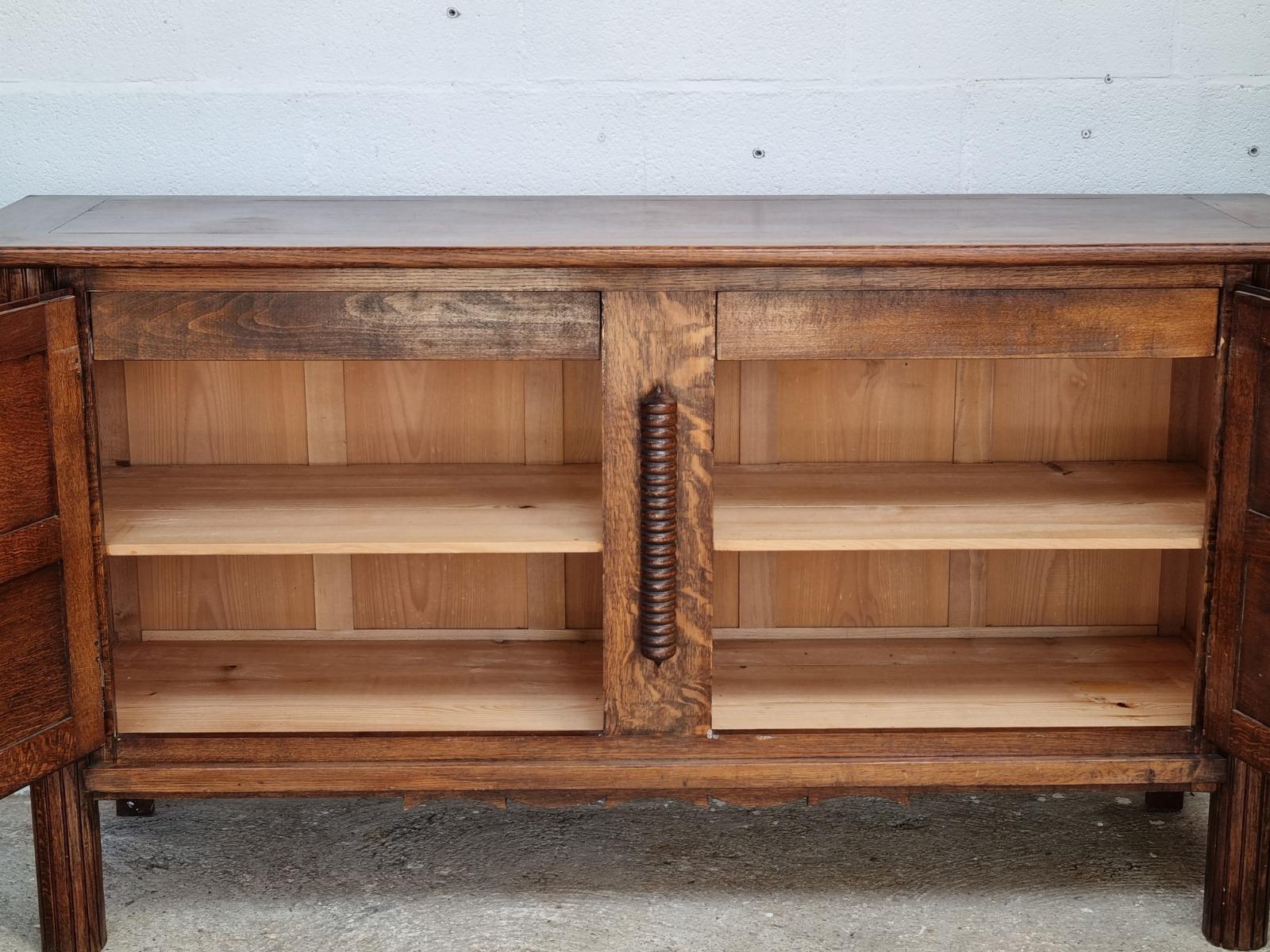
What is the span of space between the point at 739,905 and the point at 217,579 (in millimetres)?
1053

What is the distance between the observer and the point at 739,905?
2357 mm

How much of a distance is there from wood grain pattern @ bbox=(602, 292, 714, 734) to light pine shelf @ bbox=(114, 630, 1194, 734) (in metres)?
0.10

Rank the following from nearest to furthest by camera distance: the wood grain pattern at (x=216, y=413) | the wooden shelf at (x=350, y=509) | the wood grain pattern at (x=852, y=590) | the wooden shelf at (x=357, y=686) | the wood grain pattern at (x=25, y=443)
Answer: the wood grain pattern at (x=25, y=443) < the wooden shelf at (x=350, y=509) < the wooden shelf at (x=357, y=686) < the wood grain pattern at (x=216, y=413) < the wood grain pattern at (x=852, y=590)

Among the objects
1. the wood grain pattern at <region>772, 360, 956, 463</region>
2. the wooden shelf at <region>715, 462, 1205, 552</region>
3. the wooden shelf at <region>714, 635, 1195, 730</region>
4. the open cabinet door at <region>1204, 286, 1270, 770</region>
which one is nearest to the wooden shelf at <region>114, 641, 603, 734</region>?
the wooden shelf at <region>714, 635, 1195, 730</region>

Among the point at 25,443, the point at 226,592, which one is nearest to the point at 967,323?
the point at 25,443

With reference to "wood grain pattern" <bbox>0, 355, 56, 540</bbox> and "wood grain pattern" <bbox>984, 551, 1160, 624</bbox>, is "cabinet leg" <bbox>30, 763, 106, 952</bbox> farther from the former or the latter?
"wood grain pattern" <bbox>984, 551, 1160, 624</bbox>

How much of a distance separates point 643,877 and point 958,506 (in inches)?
31.2

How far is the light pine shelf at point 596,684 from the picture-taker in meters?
2.25

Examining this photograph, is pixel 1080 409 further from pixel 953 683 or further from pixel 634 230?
pixel 634 230

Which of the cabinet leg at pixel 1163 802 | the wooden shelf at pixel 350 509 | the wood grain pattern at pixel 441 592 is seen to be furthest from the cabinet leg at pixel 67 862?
the cabinet leg at pixel 1163 802

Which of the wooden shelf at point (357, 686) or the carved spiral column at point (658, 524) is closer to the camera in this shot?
the carved spiral column at point (658, 524)

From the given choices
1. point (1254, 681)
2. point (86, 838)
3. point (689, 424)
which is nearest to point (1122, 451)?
point (1254, 681)

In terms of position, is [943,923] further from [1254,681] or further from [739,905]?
[1254,681]

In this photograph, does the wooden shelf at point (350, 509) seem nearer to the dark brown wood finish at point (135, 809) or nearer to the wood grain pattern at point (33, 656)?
the wood grain pattern at point (33, 656)
